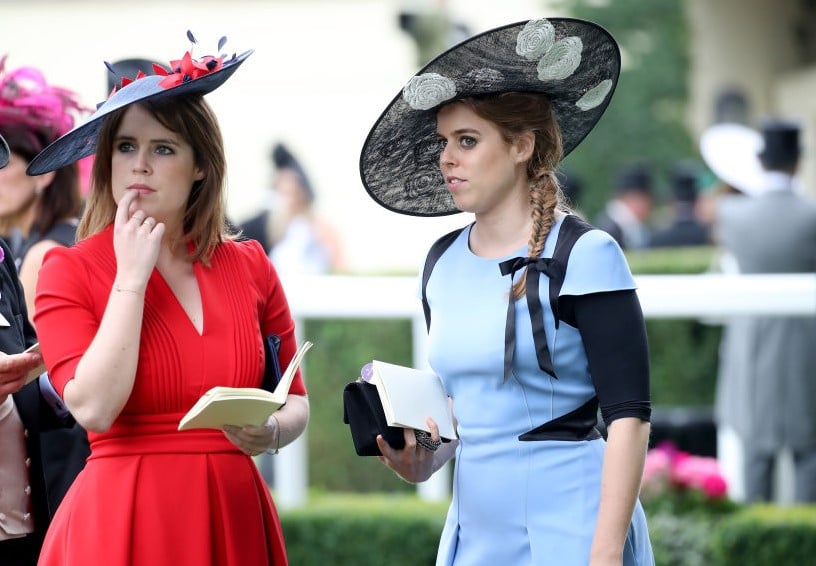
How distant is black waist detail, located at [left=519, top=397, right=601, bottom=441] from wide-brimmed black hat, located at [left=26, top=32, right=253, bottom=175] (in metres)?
1.07

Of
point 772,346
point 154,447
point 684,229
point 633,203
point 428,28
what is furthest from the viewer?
point 633,203

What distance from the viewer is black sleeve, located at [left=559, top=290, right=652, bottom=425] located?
9.87 feet

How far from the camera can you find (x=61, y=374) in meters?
3.01

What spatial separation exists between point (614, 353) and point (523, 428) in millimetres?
266

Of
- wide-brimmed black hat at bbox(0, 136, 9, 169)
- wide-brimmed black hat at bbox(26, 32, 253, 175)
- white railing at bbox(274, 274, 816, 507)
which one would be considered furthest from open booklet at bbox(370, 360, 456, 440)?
white railing at bbox(274, 274, 816, 507)

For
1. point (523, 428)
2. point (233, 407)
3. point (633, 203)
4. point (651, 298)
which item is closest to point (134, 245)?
point (233, 407)

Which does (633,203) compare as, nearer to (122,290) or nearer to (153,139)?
(153,139)

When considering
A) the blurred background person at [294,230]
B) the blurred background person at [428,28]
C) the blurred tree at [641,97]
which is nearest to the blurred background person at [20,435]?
the blurred background person at [294,230]

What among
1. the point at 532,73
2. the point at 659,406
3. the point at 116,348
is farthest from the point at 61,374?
the point at 659,406

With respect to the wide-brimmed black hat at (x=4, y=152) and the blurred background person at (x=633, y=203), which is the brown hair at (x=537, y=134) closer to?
the wide-brimmed black hat at (x=4, y=152)

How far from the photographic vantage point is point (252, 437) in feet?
10.1

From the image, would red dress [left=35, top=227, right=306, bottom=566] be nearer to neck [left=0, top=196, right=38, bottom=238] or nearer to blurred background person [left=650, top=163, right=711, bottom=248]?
neck [left=0, top=196, right=38, bottom=238]

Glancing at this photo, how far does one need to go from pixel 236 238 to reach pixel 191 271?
287 mm

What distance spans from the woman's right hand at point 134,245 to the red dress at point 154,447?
3.6 inches
